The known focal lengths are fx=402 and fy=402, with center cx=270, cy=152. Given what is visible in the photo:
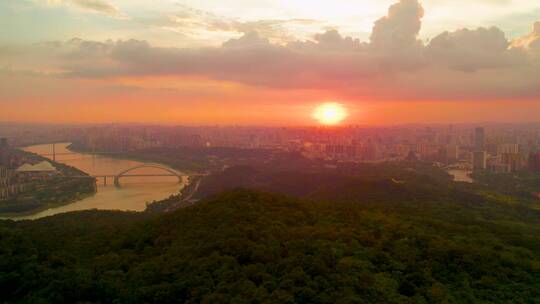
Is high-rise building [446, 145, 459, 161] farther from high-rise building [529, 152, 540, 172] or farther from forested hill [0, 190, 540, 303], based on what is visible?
forested hill [0, 190, 540, 303]

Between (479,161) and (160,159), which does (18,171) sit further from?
(479,161)

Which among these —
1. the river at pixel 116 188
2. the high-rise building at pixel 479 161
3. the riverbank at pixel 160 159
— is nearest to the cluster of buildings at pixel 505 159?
the high-rise building at pixel 479 161


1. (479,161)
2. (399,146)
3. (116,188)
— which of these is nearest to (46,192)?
(116,188)

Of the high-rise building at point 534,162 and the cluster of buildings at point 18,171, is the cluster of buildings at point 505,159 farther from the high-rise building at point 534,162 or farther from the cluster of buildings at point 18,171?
the cluster of buildings at point 18,171

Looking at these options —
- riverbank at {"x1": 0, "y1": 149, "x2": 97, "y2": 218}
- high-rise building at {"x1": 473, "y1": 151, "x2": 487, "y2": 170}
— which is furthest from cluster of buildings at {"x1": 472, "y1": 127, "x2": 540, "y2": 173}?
riverbank at {"x1": 0, "y1": 149, "x2": 97, "y2": 218}

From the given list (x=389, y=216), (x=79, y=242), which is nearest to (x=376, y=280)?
(x=389, y=216)

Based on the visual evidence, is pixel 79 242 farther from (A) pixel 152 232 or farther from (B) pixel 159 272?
(B) pixel 159 272
